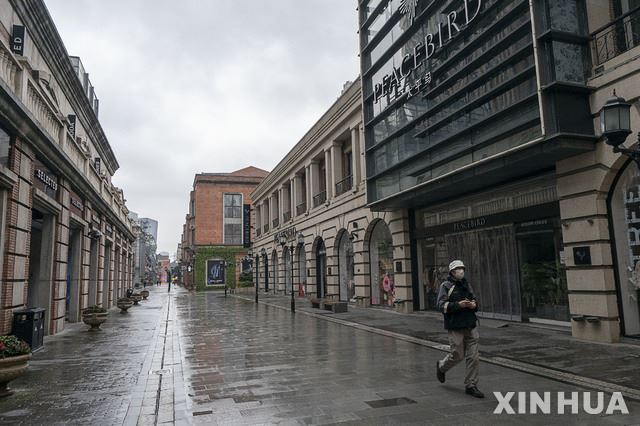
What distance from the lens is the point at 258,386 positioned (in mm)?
7141

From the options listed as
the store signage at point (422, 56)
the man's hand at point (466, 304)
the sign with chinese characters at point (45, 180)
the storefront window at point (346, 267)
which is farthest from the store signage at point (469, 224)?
the sign with chinese characters at point (45, 180)

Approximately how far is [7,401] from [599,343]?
36.3 ft

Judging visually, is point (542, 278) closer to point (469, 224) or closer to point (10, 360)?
point (469, 224)

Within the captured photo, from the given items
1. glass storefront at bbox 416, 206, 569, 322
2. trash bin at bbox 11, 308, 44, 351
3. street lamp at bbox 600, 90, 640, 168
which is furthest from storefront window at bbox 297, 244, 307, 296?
street lamp at bbox 600, 90, 640, 168

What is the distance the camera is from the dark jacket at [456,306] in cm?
625

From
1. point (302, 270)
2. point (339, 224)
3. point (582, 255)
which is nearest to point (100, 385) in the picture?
point (582, 255)

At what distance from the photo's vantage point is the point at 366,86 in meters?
19.5

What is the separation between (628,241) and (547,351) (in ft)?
10.8

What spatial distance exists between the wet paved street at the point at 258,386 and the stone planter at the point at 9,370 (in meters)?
0.20

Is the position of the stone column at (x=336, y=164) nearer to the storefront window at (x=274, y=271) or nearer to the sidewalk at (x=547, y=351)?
the sidewalk at (x=547, y=351)

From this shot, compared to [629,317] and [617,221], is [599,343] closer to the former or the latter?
[629,317]

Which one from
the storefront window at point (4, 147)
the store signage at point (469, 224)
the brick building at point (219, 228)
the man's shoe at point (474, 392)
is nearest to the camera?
the man's shoe at point (474, 392)

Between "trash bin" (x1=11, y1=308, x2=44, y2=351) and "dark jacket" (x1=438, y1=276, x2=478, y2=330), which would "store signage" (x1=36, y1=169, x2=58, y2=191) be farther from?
"dark jacket" (x1=438, y1=276, x2=478, y2=330)

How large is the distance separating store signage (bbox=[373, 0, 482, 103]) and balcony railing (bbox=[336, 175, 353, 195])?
5917 millimetres
